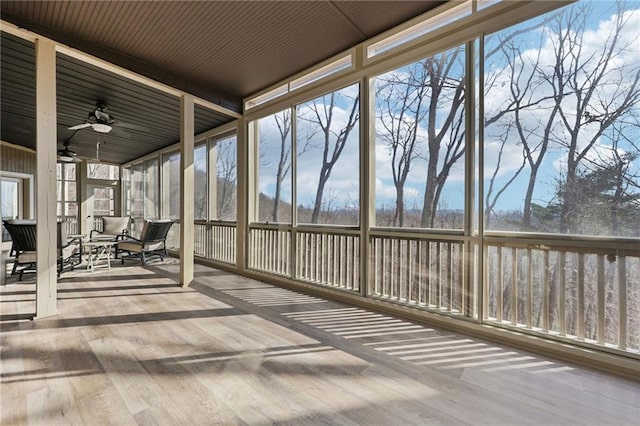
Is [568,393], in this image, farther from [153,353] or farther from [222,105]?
[222,105]

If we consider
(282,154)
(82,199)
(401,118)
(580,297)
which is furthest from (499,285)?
(82,199)

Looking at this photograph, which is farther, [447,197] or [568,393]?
[447,197]

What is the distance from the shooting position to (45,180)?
10.2 feet

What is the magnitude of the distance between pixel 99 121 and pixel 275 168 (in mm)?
3123

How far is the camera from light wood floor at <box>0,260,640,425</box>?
1.66m

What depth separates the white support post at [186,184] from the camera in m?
4.59

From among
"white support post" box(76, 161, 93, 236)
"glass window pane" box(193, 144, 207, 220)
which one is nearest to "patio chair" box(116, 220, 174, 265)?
"glass window pane" box(193, 144, 207, 220)

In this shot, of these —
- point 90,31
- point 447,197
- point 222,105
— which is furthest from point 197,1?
point 447,197

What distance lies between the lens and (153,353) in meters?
2.36

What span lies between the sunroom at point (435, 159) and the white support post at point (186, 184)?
0.07 feet

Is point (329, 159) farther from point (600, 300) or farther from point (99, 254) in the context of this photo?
point (99, 254)

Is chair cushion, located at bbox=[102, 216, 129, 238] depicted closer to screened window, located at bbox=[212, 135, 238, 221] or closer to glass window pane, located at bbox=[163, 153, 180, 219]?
glass window pane, located at bbox=[163, 153, 180, 219]

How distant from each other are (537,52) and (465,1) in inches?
30.7

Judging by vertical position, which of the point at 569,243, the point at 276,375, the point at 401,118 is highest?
the point at 401,118
